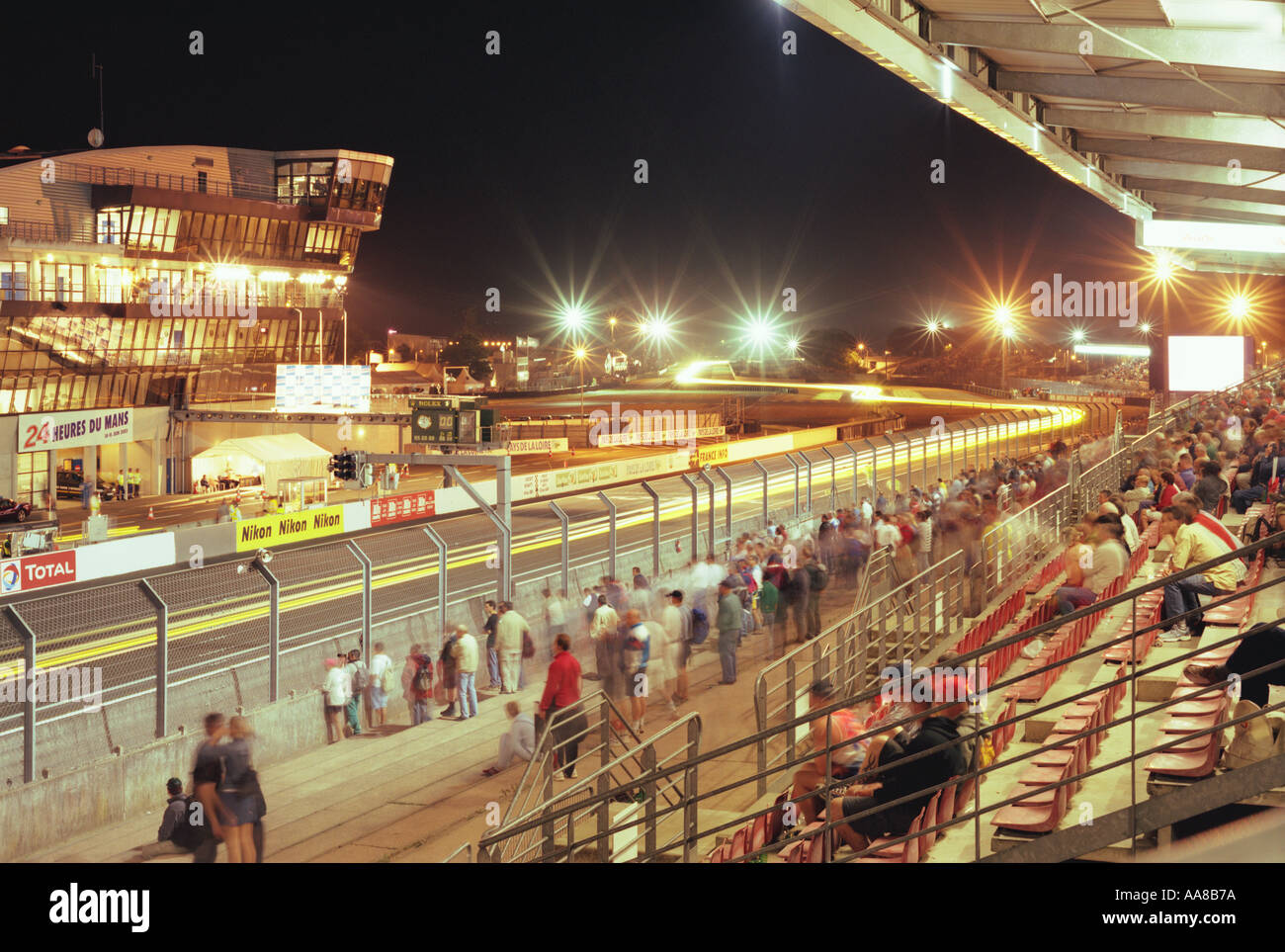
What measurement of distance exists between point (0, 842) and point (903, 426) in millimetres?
49751

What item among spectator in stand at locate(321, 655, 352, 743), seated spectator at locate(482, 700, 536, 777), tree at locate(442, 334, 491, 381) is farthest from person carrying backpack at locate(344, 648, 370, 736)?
tree at locate(442, 334, 491, 381)

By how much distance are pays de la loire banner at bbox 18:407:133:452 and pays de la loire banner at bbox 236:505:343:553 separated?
770 inches

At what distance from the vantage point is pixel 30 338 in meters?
47.2

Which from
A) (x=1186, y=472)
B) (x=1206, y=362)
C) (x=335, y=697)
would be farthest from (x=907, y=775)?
(x=1206, y=362)

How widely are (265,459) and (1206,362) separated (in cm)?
2886

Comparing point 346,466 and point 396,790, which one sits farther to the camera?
point 346,466

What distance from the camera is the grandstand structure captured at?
176 inches

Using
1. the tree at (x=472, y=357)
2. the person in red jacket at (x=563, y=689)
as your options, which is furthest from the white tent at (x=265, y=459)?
the tree at (x=472, y=357)

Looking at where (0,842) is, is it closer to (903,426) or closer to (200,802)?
(200,802)

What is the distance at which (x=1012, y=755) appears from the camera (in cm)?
651

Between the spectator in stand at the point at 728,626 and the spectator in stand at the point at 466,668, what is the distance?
251cm

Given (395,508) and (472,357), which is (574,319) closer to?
(395,508)

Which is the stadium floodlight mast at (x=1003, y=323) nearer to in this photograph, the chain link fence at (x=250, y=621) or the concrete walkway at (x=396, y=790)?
the chain link fence at (x=250, y=621)
